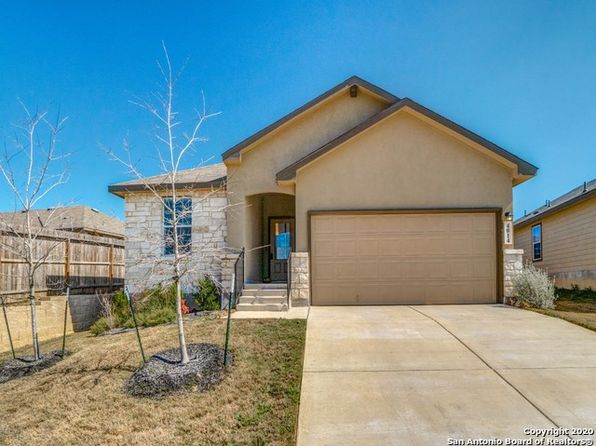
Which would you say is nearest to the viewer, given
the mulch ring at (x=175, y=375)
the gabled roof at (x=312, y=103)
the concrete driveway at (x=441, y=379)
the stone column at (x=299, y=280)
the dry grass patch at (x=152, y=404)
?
the concrete driveway at (x=441, y=379)

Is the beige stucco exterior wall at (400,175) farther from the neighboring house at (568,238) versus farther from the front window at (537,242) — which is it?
the front window at (537,242)

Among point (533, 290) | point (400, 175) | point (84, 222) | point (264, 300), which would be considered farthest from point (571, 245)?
point (84, 222)

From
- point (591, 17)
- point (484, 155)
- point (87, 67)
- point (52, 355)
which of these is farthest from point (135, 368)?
point (591, 17)

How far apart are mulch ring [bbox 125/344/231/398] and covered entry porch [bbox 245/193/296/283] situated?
7078 millimetres

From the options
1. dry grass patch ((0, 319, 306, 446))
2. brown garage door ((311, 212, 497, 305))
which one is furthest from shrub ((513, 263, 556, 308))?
dry grass patch ((0, 319, 306, 446))

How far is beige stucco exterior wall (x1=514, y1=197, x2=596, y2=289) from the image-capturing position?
15359mm

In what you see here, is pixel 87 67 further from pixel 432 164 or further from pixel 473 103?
pixel 473 103

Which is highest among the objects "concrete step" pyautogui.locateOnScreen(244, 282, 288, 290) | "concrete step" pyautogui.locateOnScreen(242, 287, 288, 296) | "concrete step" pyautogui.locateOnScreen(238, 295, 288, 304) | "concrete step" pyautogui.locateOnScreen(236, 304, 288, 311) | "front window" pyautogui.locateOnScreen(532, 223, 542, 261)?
"front window" pyautogui.locateOnScreen(532, 223, 542, 261)

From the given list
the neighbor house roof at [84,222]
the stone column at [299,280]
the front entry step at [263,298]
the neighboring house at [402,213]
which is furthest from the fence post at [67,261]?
the stone column at [299,280]

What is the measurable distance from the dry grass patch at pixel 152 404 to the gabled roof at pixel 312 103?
21.7 feet

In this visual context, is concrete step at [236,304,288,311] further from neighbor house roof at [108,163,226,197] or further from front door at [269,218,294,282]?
front door at [269,218,294,282]

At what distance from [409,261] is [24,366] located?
9102 millimetres

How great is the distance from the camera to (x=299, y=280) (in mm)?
11352

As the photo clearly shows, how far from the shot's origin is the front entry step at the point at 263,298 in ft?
35.2
